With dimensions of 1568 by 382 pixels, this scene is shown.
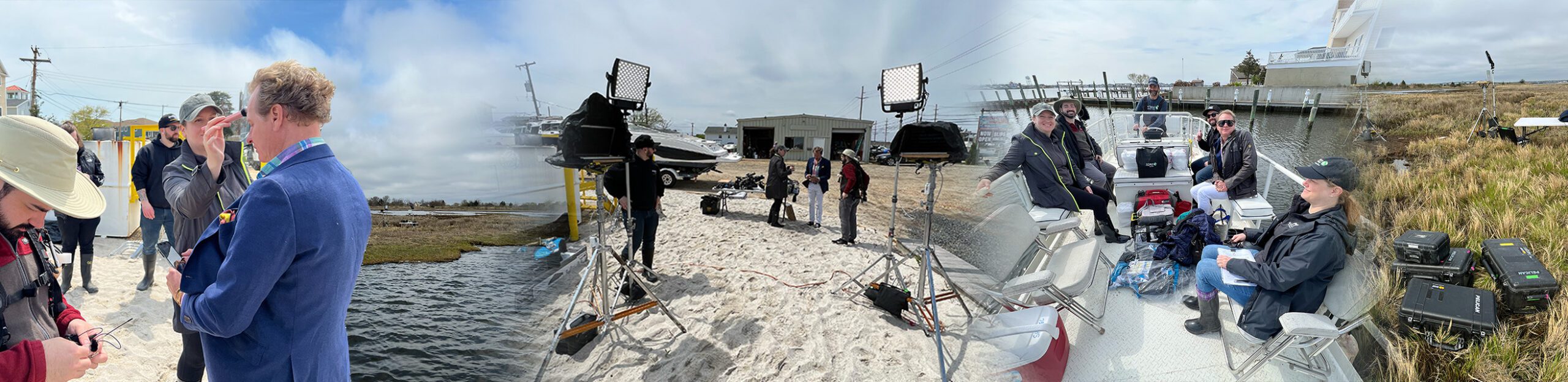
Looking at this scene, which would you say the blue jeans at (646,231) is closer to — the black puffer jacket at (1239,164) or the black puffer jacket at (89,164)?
the black puffer jacket at (89,164)

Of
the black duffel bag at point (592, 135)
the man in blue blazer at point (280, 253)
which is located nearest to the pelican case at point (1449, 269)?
the man in blue blazer at point (280, 253)

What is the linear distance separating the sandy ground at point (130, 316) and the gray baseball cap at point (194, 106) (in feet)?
5.09

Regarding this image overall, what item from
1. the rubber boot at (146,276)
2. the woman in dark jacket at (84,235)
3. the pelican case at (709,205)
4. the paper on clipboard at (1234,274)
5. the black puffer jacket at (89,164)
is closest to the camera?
the paper on clipboard at (1234,274)

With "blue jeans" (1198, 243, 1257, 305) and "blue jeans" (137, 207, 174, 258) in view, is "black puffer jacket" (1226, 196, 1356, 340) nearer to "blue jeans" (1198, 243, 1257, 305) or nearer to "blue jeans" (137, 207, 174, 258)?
"blue jeans" (1198, 243, 1257, 305)

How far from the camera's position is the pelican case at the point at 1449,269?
5.91ft

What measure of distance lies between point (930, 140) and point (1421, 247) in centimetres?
185

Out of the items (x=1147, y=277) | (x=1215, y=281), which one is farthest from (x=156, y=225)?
(x=1215, y=281)

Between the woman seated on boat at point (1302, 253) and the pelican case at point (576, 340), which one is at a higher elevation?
the woman seated on boat at point (1302, 253)

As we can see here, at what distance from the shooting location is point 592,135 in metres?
3.35

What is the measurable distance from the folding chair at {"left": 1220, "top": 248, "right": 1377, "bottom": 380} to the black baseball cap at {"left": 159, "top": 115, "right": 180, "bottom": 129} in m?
4.73

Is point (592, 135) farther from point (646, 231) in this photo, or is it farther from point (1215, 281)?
point (1215, 281)

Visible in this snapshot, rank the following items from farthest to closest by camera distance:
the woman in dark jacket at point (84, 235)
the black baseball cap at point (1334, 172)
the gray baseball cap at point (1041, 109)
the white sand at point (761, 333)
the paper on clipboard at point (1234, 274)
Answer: the woman in dark jacket at point (84, 235), the white sand at point (761, 333), the gray baseball cap at point (1041, 109), the paper on clipboard at point (1234, 274), the black baseball cap at point (1334, 172)

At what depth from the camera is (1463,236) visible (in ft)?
6.82

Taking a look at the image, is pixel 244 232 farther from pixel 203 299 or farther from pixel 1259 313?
pixel 1259 313
